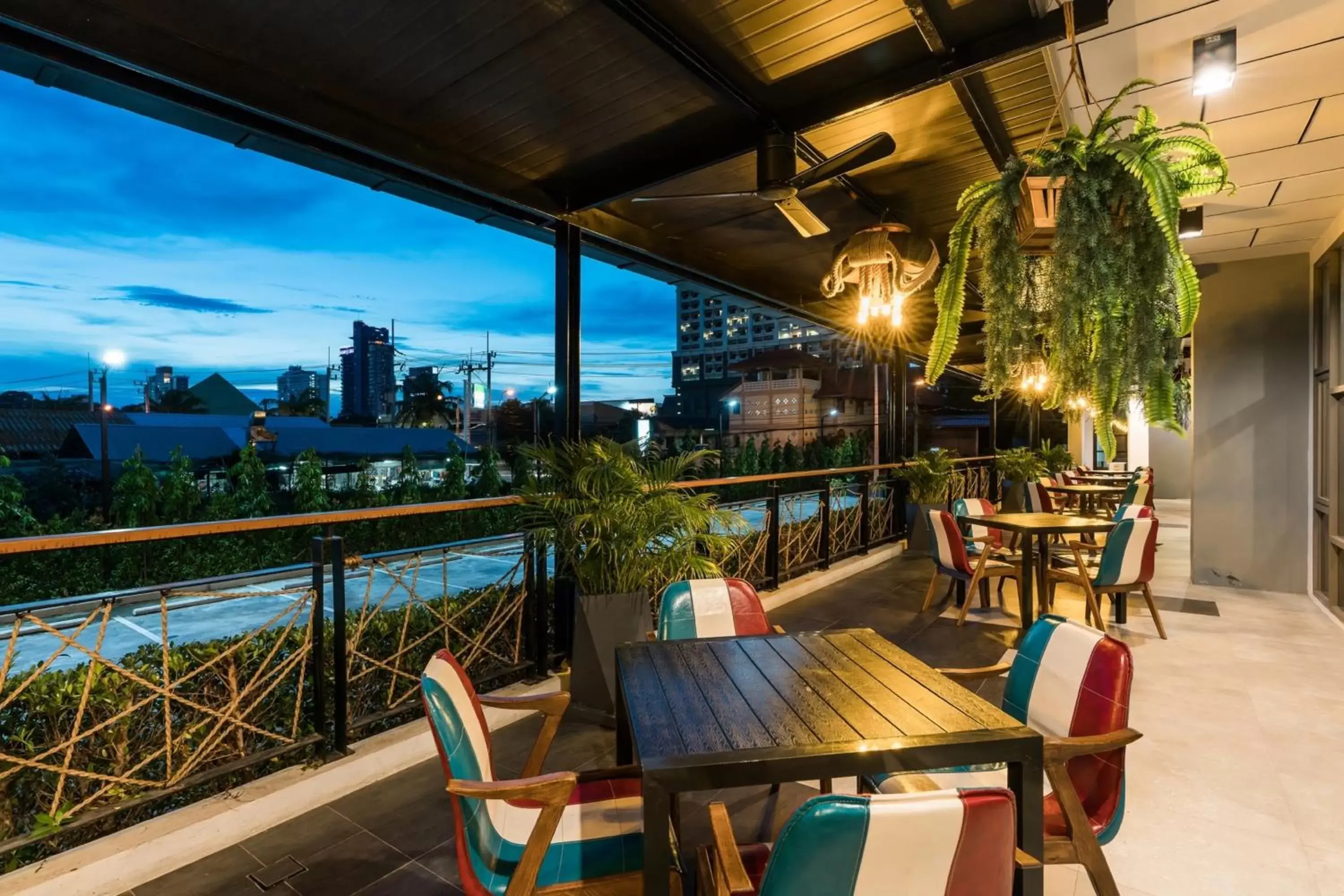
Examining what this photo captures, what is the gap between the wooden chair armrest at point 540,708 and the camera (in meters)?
1.70

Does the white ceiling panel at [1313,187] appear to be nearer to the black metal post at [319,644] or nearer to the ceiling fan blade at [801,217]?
the ceiling fan blade at [801,217]

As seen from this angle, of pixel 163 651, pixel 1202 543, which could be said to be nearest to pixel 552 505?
pixel 163 651

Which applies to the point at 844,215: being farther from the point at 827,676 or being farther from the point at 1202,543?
the point at 1202,543

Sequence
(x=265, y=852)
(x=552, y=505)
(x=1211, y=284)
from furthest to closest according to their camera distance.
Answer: (x=1211, y=284), (x=552, y=505), (x=265, y=852)

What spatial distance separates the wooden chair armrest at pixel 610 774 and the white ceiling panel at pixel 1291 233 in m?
5.66

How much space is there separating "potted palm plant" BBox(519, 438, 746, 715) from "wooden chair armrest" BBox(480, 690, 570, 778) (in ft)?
4.64

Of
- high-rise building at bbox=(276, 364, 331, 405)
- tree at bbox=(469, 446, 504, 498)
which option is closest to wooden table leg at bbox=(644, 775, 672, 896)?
tree at bbox=(469, 446, 504, 498)

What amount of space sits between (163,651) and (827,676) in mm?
2238

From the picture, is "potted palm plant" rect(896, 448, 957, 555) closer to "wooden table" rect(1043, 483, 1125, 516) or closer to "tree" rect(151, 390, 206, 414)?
"wooden table" rect(1043, 483, 1125, 516)

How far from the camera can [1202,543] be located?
571cm

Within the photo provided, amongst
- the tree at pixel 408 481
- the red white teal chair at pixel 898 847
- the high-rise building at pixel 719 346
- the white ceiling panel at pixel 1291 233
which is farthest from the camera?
the high-rise building at pixel 719 346

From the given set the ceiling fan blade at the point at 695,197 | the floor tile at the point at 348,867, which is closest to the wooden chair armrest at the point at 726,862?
the floor tile at the point at 348,867

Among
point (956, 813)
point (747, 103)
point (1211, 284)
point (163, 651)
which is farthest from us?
point (1211, 284)

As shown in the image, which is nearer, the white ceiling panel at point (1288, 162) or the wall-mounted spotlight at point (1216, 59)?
the wall-mounted spotlight at point (1216, 59)
